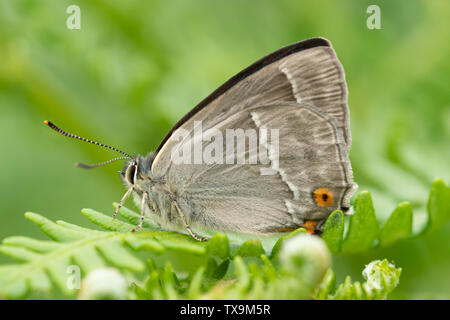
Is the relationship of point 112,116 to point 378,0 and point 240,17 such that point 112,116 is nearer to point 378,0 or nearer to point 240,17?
point 240,17

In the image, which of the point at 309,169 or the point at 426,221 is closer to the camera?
the point at 426,221

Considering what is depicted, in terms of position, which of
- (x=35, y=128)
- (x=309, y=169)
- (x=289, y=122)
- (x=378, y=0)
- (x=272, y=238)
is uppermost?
(x=378, y=0)

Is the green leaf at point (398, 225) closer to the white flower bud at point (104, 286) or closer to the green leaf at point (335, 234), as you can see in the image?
the green leaf at point (335, 234)

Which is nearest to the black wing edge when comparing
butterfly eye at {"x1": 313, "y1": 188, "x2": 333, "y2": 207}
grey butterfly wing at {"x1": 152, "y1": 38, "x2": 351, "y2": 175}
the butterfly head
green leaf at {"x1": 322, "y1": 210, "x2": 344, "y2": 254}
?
grey butterfly wing at {"x1": 152, "y1": 38, "x2": 351, "y2": 175}

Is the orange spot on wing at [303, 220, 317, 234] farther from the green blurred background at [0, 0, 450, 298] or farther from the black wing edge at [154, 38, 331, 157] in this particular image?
the black wing edge at [154, 38, 331, 157]

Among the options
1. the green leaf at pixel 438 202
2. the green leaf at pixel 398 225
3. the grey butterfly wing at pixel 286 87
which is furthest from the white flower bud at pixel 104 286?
the green leaf at pixel 438 202

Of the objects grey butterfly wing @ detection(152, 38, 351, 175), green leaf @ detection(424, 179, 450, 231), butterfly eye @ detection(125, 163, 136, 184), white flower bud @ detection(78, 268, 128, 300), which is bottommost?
white flower bud @ detection(78, 268, 128, 300)

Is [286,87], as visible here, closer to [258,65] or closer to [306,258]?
[258,65]

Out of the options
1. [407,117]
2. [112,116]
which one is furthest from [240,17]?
[407,117]
